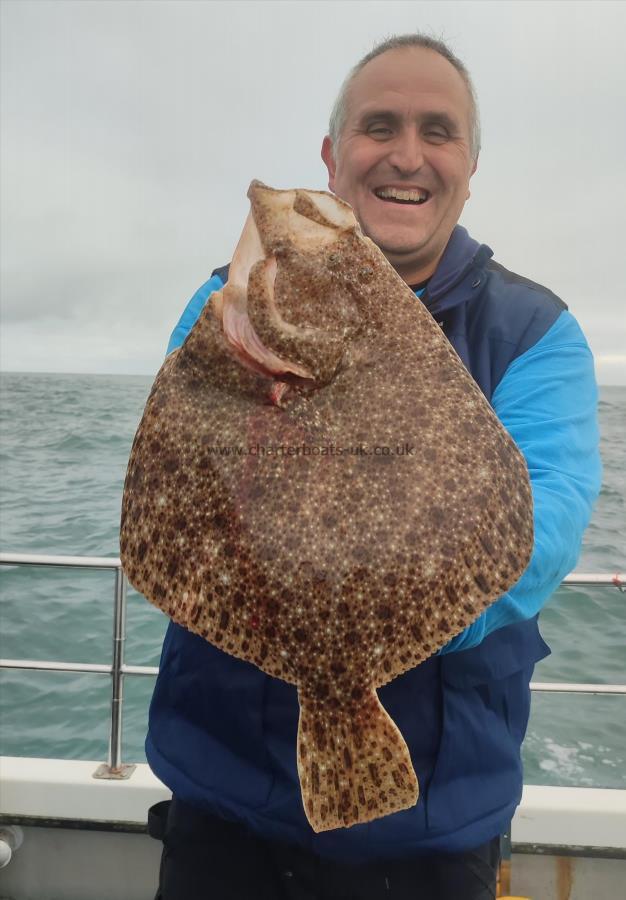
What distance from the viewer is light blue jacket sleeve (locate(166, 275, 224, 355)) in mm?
2141

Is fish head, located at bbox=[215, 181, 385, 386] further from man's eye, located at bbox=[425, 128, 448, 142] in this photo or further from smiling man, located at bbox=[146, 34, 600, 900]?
man's eye, located at bbox=[425, 128, 448, 142]

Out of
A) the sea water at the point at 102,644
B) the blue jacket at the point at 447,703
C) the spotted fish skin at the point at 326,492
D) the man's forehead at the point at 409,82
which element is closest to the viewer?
the spotted fish skin at the point at 326,492

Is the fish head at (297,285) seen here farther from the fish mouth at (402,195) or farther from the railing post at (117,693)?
the railing post at (117,693)

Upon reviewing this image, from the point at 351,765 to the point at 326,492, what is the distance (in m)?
0.61

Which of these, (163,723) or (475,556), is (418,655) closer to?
(475,556)

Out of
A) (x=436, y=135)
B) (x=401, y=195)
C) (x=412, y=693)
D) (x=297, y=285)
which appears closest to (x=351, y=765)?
(x=412, y=693)

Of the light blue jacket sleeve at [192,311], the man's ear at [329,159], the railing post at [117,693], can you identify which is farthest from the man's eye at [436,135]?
the railing post at [117,693]

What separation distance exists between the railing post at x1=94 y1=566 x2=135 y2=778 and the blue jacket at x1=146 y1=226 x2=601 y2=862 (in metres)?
1.60

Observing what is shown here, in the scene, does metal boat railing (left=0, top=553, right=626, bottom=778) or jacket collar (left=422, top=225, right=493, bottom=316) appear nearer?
jacket collar (left=422, top=225, right=493, bottom=316)

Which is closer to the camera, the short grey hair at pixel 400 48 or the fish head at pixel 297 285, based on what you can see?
the fish head at pixel 297 285

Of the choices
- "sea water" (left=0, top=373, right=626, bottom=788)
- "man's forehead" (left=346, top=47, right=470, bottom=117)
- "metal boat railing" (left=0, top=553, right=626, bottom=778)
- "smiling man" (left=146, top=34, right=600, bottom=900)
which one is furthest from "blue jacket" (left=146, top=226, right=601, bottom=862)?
"sea water" (left=0, top=373, right=626, bottom=788)

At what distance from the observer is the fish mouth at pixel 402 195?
2.07 meters

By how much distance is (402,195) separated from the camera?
2068 millimetres

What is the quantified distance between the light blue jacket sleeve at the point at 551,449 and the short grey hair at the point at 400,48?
2.22ft
